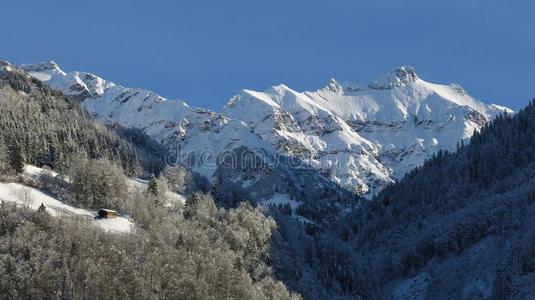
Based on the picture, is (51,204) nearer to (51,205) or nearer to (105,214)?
(51,205)

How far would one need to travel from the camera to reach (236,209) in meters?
196

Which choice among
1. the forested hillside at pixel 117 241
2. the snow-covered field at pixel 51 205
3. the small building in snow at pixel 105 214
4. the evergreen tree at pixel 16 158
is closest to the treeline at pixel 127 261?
the forested hillside at pixel 117 241

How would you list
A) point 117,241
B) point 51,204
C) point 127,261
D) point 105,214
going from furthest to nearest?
point 105,214
point 51,204
point 117,241
point 127,261

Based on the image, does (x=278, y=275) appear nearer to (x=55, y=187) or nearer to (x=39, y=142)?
(x=55, y=187)

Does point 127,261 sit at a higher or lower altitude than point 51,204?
lower

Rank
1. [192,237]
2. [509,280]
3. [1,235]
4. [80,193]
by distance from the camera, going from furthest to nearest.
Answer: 1. [509,280]
2. [80,193]
3. [192,237]
4. [1,235]

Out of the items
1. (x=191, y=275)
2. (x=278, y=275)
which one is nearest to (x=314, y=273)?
(x=278, y=275)

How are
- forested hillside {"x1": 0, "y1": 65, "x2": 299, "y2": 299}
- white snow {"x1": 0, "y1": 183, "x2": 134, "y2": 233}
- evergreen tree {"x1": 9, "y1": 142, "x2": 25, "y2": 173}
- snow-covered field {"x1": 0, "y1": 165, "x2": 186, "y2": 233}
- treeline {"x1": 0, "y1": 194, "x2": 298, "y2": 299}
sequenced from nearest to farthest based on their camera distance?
treeline {"x1": 0, "y1": 194, "x2": 298, "y2": 299} → forested hillside {"x1": 0, "y1": 65, "x2": 299, "y2": 299} → white snow {"x1": 0, "y1": 183, "x2": 134, "y2": 233} → snow-covered field {"x1": 0, "y1": 165, "x2": 186, "y2": 233} → evergreen tree {"x1": 9, "y1": 142, "x2": 25, "y2": 173}

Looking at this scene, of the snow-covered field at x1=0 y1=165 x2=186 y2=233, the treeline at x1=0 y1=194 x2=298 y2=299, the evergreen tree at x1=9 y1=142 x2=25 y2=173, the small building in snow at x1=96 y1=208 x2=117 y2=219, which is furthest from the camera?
the evergreen tree at x1=9 y1=142 x2=25 y2=173

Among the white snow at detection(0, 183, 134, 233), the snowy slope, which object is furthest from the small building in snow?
the snowy slope

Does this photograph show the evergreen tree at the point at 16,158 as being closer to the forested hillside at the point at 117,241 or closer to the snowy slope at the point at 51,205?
the forested hillside at the point at 117,241

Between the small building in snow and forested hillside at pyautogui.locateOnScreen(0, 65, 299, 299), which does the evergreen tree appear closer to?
forested hillside at pyautogui.locateOnScreen(0, 65, 299, 299)

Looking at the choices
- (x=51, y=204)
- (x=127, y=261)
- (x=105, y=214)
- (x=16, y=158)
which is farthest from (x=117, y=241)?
(x=16, y=158)

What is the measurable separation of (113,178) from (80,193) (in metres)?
9.53
